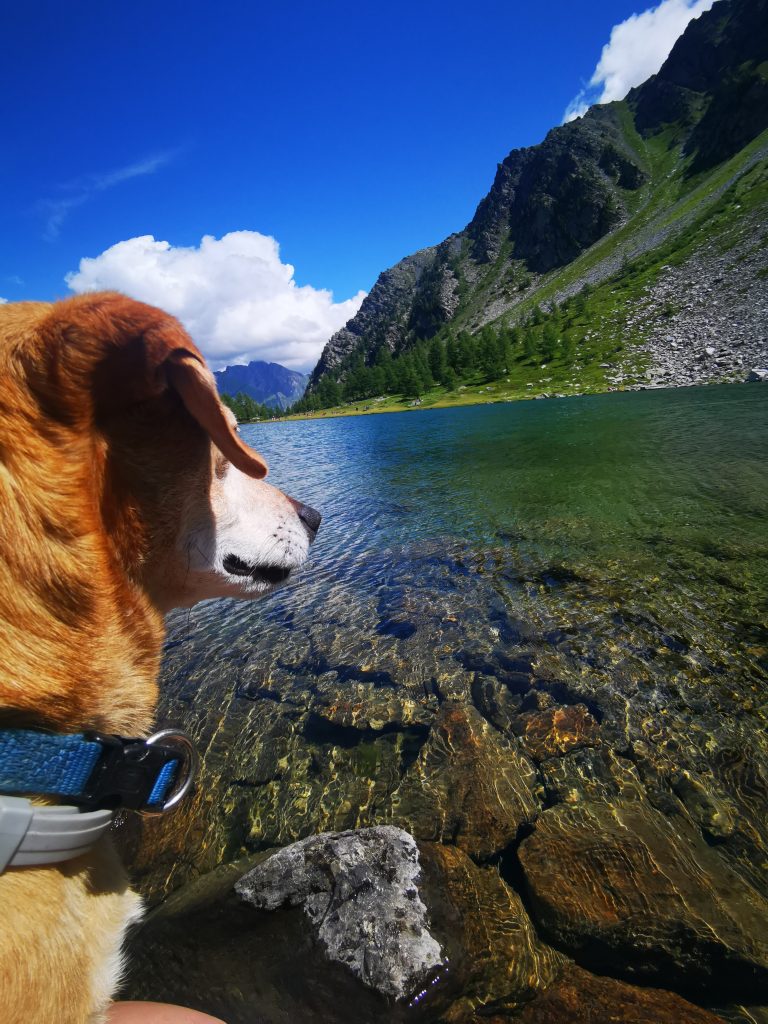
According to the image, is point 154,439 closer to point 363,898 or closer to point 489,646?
point 363,898

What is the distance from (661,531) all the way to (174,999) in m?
13.8

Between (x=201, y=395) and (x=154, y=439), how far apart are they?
0.35 meters

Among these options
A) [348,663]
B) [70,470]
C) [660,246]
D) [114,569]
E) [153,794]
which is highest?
[660,246]

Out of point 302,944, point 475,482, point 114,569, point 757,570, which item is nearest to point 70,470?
point 114,569

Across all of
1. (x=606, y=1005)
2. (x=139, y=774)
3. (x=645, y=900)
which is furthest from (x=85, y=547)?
(x=645, y=900)

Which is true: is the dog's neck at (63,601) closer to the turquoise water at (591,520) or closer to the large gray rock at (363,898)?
the large gray rock at (363,898)

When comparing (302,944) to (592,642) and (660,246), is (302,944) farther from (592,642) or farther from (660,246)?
(660,246)

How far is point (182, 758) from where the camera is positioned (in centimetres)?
239

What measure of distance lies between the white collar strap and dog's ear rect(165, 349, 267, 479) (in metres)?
1.67

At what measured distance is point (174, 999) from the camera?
3.85 meters

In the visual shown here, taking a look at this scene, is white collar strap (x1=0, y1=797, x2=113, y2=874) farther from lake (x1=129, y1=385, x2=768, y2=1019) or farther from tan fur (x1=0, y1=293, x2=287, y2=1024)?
lake (x1=129, y1=385, x2=768, y2=1019)

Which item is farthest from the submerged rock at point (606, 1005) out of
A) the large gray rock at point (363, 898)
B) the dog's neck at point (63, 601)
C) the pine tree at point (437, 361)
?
the pine tree at point (437, 361)

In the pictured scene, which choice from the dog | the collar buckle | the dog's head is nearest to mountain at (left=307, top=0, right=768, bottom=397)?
the dog's head

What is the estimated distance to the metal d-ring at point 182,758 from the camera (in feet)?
7.43
